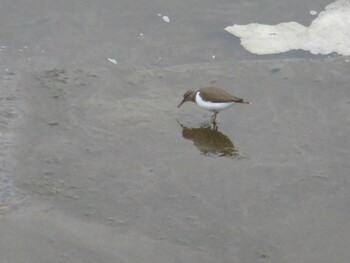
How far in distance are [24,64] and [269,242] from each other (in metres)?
3.27

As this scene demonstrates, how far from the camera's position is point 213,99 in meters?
6.03

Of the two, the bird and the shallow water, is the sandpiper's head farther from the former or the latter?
the shallow water

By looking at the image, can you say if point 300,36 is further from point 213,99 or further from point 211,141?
point 211,141

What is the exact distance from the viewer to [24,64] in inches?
273

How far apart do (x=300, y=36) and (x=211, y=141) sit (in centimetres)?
219

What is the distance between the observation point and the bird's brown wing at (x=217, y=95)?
603 centimetres

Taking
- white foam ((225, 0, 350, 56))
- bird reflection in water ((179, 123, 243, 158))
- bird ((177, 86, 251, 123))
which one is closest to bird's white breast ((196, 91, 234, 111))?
bird ((177, 86, 251, 123))

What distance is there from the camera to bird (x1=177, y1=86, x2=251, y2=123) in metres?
6.03

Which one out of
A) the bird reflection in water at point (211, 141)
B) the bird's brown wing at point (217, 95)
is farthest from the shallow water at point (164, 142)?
the bird's brown wing at point (217, 95)

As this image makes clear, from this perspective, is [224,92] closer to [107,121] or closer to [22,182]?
[107,121]

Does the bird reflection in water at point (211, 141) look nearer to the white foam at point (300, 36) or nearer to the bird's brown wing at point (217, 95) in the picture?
the bird's brown wing at point (217, 95)

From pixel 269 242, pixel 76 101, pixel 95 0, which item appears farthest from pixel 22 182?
pixel 95 0

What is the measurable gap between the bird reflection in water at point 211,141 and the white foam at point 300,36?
154 cm

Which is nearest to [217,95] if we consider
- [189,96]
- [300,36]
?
[189,96]
